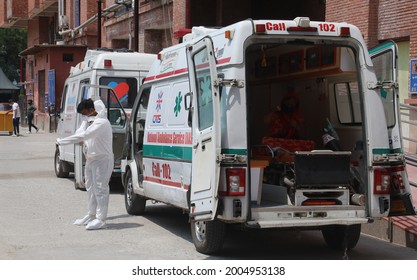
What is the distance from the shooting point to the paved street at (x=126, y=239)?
906 centimetres

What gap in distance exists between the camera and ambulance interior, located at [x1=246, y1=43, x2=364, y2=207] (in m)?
8.73

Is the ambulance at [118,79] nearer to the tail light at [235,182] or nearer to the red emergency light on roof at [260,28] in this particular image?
the red emergency light on roof at [260,28]

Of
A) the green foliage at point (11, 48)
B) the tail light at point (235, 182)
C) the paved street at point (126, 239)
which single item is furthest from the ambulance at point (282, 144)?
the green foliage at point (11, 48)

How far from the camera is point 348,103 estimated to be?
10148 mm

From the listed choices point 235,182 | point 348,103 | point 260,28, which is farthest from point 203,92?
point 348,103

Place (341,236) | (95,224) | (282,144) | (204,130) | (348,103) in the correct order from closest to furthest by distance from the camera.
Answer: (204,130), (341,236), (282,144), (348,103), (95,224)

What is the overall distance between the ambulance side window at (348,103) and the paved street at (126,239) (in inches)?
65.7

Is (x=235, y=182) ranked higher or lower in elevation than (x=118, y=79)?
lower

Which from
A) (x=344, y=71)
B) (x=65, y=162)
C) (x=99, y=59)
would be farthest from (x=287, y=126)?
(x=65, y=162)

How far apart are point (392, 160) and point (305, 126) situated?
2442mm

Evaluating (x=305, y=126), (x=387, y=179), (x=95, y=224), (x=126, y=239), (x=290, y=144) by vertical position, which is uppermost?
(x=305, y=126)

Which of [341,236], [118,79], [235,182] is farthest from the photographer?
[118,79]

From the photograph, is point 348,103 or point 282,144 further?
point 348,103

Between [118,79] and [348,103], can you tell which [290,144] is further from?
[118,79]
